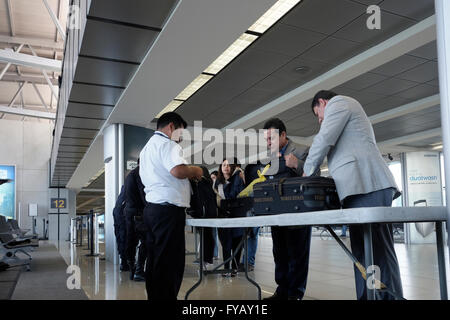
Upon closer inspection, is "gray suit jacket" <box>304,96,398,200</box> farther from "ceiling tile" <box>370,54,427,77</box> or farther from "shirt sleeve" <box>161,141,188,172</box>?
"ceiling tile" <box>370,54,427,77</box>

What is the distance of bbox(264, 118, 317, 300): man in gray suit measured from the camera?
307cm

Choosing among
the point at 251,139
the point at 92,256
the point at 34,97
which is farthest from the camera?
the point at 34,97

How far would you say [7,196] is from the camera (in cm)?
1941

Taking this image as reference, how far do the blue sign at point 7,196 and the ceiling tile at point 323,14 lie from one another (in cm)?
1873

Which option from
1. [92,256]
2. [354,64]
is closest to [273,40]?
[354,64]

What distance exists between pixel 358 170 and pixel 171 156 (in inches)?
45.5

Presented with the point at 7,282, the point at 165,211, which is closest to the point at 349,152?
the point at 165,211

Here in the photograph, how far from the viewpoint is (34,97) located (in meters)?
24.2

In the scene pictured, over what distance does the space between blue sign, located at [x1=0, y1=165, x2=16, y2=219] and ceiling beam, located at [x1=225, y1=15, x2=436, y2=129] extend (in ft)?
53.6

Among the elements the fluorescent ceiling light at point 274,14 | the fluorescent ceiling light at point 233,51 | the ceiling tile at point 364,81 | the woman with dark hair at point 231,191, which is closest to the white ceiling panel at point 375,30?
the fluorescent ceiling light at point 274,14

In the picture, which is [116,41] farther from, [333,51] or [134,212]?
[333,51]
